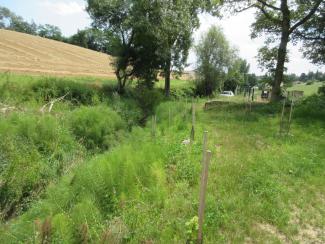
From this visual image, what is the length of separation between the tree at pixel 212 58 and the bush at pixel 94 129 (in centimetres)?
2134

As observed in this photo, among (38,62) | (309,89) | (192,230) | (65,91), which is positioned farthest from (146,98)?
(309,89)

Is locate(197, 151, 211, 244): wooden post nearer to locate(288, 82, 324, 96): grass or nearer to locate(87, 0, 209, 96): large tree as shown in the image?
locate(87, 0, 209, 96): large tree

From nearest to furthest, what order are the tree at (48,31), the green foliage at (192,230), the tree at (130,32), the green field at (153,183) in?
the green foliage at (192,230)
the green field at (153,183)
the tree at (130,32)
the tree at (48,31)

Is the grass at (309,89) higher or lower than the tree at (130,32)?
lower

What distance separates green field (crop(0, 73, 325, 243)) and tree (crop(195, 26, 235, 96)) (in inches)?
815

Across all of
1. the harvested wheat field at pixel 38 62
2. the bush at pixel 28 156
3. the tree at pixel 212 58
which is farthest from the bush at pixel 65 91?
the tree at pixel 212 58

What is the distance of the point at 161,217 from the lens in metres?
5.23

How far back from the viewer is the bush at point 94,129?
11.5 m

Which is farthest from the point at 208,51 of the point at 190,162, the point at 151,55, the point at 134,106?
the point at 190,162

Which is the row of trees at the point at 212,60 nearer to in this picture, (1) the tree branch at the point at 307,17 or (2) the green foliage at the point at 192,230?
(1) the tree branch at the point at 307,17

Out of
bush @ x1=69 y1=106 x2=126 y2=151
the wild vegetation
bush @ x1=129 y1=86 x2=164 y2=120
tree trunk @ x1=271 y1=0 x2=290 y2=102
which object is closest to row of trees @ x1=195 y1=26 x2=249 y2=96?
bush @ x1=129 y1=86 x2=164 y2=120

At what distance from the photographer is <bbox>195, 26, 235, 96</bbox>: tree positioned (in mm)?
32469

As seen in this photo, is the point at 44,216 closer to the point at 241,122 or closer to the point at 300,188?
the point at 300,188

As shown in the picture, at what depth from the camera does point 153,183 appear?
629 centimetres
